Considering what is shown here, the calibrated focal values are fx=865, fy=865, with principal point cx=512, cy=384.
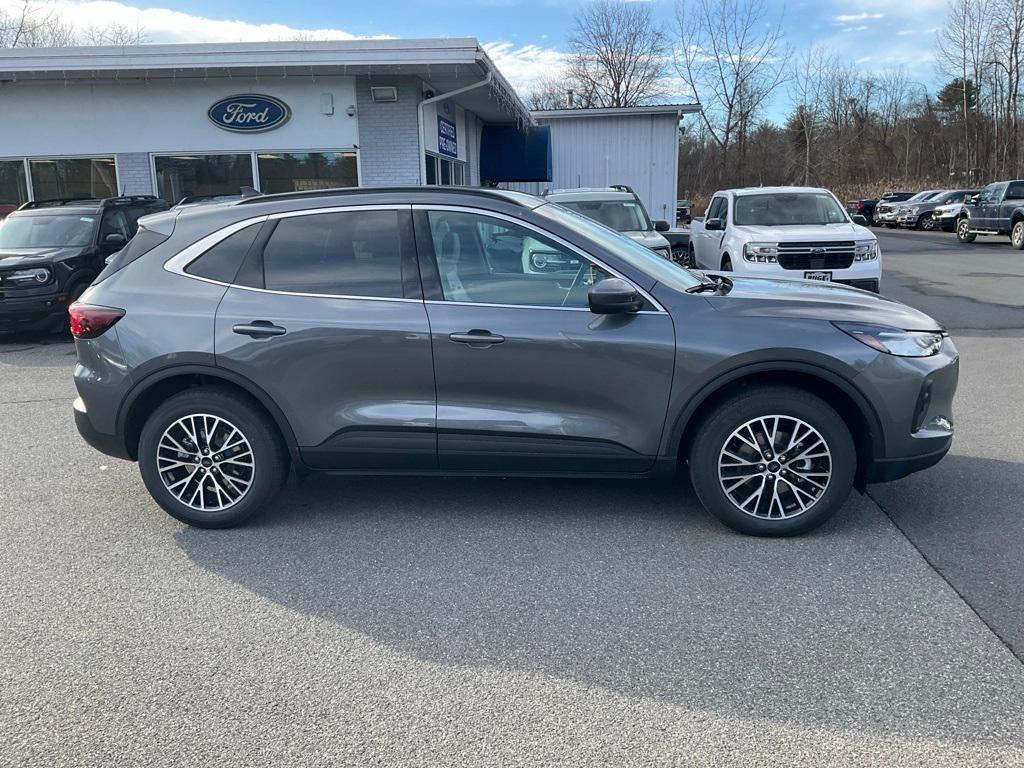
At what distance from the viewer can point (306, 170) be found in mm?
15156

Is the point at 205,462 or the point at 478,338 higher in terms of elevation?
the point at 478,338

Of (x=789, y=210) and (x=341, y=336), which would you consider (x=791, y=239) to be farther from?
(x=341, y=336)

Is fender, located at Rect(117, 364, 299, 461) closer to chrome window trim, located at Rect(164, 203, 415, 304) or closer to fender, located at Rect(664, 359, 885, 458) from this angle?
chrome window trim, located at Rect(164, 203, 415, 304)

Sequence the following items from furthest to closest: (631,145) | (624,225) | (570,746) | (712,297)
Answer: (631,145) < (624,225) < (712,297) < (570,746)

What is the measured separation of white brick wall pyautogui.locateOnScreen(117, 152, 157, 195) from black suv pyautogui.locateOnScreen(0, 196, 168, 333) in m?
2.54

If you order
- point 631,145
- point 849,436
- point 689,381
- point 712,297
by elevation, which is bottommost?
point 849,436

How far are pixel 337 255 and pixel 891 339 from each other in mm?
2867

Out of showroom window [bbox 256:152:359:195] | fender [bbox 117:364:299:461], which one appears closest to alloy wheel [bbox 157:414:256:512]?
fender [bbox 117:364:299:461]

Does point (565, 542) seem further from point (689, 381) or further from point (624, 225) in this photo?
point (624, 225)

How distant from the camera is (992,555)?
4.14 metres

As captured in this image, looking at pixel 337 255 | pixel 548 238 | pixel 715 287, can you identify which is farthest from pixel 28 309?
pixel 715 287

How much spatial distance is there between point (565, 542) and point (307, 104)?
40.6 ft

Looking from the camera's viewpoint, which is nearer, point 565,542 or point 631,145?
point 565,542

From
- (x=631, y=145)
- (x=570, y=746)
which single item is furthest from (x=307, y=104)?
(x=570, y=746)
